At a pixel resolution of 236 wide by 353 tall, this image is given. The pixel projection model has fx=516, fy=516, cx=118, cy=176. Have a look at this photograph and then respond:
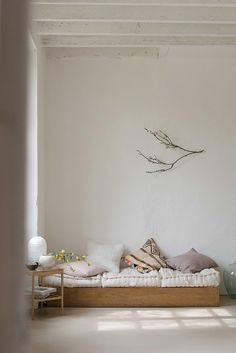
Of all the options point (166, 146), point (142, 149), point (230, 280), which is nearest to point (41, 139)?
point (142, 149)

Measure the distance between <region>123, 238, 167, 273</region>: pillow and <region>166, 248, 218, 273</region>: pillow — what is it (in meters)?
0.14

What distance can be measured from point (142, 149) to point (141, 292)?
6.42 ft

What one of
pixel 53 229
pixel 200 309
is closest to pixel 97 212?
pixel 53 229

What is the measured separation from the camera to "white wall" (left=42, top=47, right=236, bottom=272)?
22.8 ft

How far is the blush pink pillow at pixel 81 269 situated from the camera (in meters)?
6.11

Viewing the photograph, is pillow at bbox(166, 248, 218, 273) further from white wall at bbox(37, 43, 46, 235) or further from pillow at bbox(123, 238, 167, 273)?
white wall at bbox(37, 43, 46, 235)

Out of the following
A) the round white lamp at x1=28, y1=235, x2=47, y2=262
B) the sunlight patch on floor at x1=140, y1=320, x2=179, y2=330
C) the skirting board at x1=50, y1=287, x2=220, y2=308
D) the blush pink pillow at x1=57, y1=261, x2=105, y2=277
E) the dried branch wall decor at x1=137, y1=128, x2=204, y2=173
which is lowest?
the sunlight patch on floor at x1=140, y1=320, x2=179, y2=330

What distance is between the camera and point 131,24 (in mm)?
5957

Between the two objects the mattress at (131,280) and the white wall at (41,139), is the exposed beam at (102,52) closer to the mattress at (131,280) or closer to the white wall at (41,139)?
the white wall at (41,139)

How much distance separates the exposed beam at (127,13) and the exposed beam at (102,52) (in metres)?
1.49

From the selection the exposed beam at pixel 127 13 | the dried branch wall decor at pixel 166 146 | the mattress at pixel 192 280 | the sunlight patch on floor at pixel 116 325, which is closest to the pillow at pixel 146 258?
the mattress at pixel 192 280

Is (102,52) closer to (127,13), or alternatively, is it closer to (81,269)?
(127,13)

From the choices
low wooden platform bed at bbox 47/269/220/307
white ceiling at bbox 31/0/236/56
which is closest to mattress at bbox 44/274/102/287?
low wooden platform bed at bbox 47/269/220/307

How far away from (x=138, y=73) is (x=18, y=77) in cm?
658
